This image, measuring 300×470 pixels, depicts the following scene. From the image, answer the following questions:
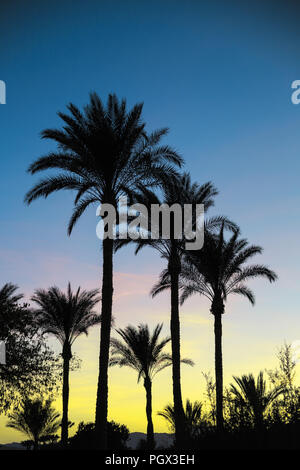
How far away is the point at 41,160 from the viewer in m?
19.4

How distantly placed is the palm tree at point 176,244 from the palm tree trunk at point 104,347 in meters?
3.10

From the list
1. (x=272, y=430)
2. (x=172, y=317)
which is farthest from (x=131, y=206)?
(x=272, y=430)

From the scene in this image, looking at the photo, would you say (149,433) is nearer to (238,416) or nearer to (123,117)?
(238,416)

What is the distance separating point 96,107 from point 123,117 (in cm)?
111

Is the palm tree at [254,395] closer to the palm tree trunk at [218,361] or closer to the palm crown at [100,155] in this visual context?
the palm tree trunk at [218,361]

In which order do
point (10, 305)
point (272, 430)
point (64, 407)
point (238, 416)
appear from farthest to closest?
point (64, 407)
point (10, 305)
point (238, 416)
point (272, 430)

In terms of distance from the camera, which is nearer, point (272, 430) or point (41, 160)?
point (272, 430)

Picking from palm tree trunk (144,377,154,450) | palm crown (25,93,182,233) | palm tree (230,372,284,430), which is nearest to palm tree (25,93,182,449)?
palm crown (25,93,182,233)

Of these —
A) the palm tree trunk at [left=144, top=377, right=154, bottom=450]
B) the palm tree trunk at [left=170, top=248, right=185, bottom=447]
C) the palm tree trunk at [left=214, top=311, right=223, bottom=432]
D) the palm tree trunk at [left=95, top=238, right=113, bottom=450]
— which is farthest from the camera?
the palm tree trunk at [left=144, top=377, right=154, bottom=450]

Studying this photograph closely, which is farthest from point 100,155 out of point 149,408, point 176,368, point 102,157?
point 149,408

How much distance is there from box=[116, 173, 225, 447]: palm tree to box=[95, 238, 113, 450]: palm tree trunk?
10.2 feet

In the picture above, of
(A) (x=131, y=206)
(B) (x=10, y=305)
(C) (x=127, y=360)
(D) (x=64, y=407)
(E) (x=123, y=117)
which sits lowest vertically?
(D) (x=64, y=407)

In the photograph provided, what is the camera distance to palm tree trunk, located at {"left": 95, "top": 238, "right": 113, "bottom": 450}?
16328mm

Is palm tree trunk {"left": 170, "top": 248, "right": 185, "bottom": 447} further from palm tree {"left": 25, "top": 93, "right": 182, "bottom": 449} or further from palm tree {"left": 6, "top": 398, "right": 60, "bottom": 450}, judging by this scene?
palm tree {"left": 6, "top": 398, "right": 60, "bottom": 450}
